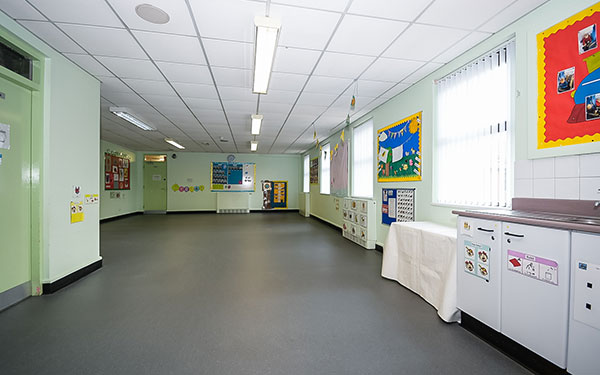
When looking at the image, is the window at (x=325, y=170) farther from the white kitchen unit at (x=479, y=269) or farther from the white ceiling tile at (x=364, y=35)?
the white kitchen unit at (x=479, y=269)

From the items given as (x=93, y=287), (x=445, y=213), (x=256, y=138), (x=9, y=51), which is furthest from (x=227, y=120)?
(x=445, y=213)

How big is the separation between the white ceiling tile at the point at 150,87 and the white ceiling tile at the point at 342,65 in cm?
229

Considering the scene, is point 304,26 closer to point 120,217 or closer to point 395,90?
point 395,90

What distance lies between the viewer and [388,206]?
4.39 meters

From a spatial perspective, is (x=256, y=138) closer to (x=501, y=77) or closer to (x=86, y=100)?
(x=86, y=100)

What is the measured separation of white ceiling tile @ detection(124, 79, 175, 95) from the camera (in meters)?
3.68

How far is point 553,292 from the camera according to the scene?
58.9 inches

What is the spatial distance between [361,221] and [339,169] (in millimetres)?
2000

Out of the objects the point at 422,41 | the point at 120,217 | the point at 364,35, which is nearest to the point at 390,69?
the point at 422,41

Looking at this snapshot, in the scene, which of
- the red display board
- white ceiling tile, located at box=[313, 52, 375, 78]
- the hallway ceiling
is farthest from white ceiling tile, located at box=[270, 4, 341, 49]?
the red display board

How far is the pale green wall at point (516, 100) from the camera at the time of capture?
2104 millimetres

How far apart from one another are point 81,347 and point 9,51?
2.81 metres

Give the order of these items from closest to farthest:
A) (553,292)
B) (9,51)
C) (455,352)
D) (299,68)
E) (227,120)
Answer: (553,292), (455,352), (9,51), (299,68), (227,120)

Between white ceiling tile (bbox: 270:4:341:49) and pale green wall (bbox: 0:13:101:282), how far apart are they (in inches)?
98.5
